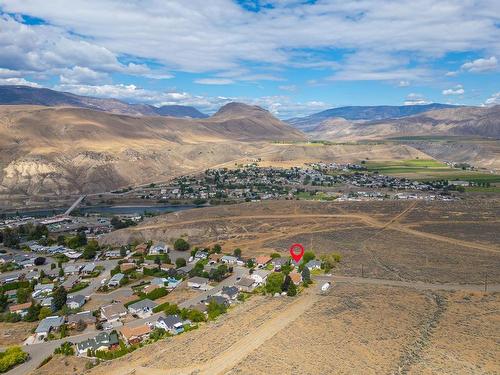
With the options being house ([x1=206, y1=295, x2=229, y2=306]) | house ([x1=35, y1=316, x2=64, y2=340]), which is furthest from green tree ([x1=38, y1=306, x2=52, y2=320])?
house ([x1=206, y1=295, x2=229, y2=306])

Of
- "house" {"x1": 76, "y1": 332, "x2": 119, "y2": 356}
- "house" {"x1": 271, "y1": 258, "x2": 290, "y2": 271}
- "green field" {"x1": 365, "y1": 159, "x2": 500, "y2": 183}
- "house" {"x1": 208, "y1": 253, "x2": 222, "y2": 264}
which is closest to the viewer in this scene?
"house" {"x1": 76, "y1": 332, "x2": 119, "y2": 356}

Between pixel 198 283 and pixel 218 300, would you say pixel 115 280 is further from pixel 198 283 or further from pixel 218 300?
pixel 218 300

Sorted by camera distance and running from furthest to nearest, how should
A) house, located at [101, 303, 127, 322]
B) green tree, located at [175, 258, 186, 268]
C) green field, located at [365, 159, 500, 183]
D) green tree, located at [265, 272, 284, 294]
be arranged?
green field, located at [365, 159, 500, 183]
green tree, located at [175, 258, 186, 268]
green tree, located at [265, 272, 284, 294]
house, located at [101, 303, 127, 322]

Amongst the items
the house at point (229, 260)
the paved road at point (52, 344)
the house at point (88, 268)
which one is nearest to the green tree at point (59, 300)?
the paved road at point (52, 344)

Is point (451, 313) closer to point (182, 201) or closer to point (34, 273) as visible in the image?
point (34, 273)

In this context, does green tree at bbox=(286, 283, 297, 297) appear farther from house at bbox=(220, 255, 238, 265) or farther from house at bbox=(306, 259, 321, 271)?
house at bbox=(220, 255, 238, 265)

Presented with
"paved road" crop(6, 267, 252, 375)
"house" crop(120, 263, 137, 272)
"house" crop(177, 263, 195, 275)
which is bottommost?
"paved road" crop(6, 267, 252, 375)

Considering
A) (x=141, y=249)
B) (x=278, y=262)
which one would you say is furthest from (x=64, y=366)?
(x=141, y=249)

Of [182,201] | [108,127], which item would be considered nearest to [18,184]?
[182,201]
